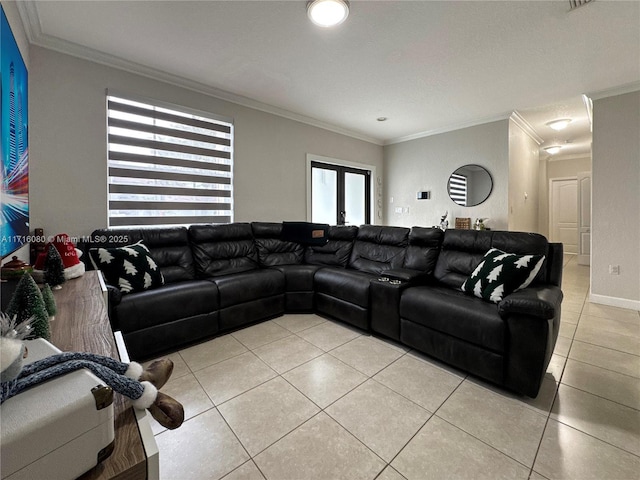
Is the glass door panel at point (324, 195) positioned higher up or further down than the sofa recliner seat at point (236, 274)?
higher up

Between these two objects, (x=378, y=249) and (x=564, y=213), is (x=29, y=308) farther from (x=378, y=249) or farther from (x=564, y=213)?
(x=564, y=213)

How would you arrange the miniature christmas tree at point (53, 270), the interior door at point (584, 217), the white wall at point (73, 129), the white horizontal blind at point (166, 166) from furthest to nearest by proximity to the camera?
the interior door at point (584, 217), the white horizontal blind at point (166, 166), the white wall at point (73, 129), the miniature christmas tree at point (53, 270)

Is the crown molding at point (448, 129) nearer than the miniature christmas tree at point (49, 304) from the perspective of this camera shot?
No

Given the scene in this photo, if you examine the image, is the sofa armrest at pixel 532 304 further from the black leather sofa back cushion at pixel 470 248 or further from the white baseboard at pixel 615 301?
the white baseboard at pixel 615 301

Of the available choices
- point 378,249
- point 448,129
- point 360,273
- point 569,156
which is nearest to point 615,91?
point 448,129

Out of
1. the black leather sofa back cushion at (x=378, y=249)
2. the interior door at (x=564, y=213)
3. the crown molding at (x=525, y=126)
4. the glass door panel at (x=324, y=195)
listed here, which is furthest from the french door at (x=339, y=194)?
the interior door at (x=564, y=213)

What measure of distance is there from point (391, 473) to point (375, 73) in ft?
11.2

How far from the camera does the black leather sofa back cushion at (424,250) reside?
280cm

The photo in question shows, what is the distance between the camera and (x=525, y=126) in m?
4.77

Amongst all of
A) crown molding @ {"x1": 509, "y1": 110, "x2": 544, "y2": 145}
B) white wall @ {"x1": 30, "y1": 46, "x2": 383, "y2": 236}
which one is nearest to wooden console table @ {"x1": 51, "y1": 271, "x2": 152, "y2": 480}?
white wall @ {"x1": 30, "y1": 46, "x2": 383, "y2": 236}

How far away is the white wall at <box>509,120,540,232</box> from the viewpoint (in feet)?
14.5

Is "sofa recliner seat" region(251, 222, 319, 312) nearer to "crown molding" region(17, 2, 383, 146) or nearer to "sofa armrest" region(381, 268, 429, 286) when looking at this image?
"sofa armrest" region(381, 268, 429, 286)

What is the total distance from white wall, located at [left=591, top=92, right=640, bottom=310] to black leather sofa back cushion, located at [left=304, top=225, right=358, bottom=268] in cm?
309

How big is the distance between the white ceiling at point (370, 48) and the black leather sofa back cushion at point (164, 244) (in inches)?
67.7
